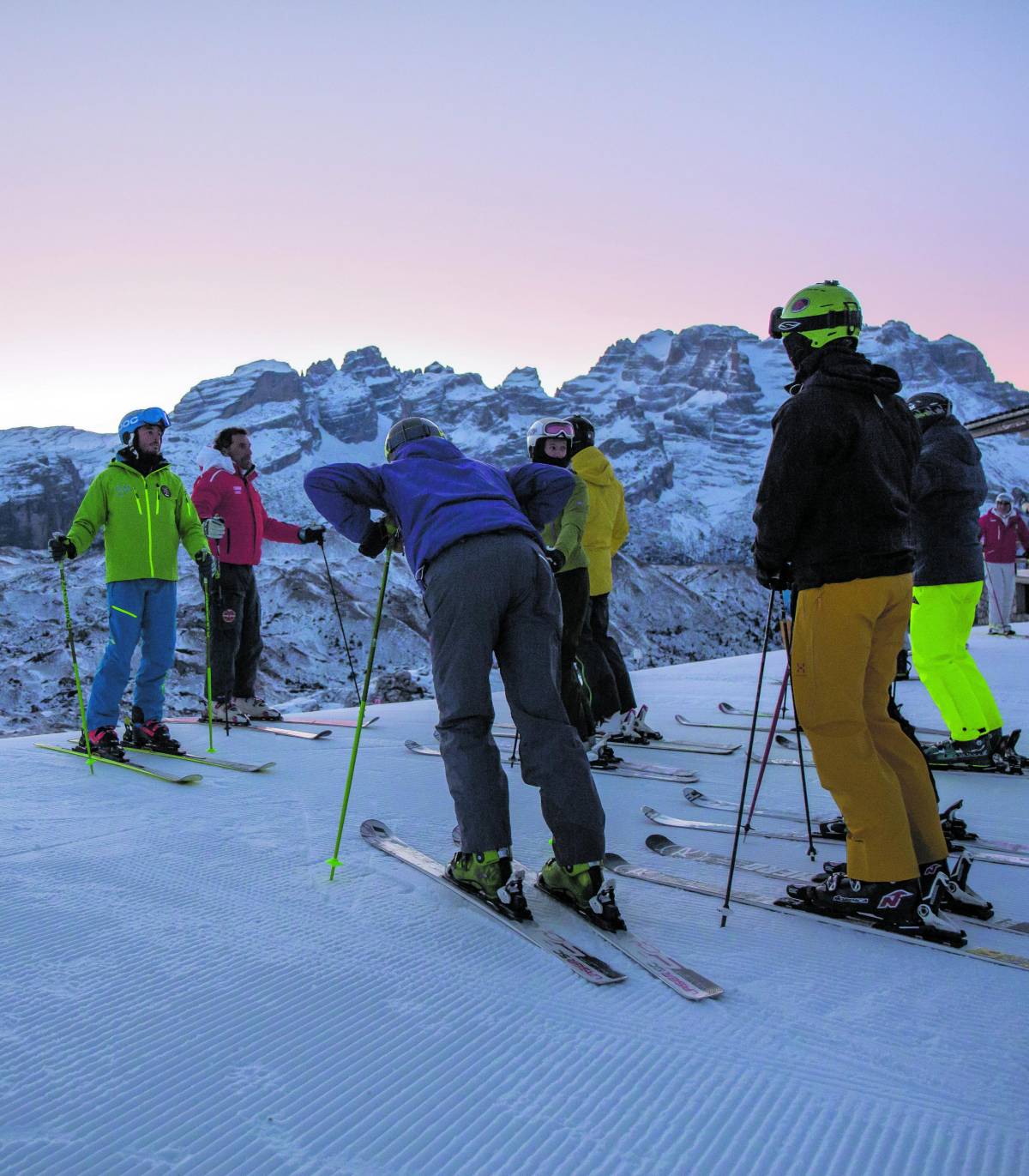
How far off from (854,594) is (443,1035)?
1401 millimetres

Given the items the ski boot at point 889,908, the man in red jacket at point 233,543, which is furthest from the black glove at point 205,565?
the ski boot at point 889,908

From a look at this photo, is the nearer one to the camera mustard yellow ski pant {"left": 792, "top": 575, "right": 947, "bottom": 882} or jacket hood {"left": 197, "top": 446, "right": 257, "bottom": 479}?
mustard yellow ski pant {"left": 792, "top": 575, "right": 947, "bottom": 882}

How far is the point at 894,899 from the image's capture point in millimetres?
2309

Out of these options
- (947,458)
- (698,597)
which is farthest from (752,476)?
(947,458)

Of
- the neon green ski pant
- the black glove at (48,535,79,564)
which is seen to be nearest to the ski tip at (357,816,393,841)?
the black glove at (48,535,79,564)

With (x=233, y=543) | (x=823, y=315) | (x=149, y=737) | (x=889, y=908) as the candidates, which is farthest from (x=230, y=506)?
(x=889, y=908)

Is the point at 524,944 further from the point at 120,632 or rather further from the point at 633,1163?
the point at 120,632

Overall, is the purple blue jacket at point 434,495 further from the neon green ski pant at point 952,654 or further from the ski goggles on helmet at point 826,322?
the neon green ski pant at point 952,654

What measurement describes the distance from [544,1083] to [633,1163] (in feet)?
0.84

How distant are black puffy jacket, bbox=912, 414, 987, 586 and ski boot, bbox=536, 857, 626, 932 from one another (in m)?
2.59

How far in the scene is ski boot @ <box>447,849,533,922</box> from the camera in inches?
93.9

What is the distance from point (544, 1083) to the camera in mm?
1589

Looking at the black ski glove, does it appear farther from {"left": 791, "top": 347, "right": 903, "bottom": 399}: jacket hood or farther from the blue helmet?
the blue helmet

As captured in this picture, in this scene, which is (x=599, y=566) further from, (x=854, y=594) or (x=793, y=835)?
(x=854, y=594)
